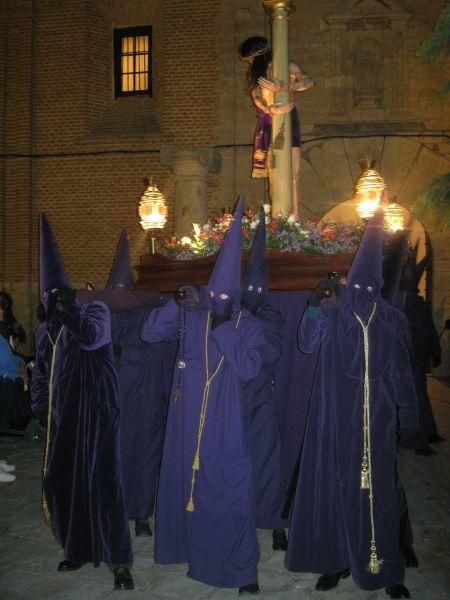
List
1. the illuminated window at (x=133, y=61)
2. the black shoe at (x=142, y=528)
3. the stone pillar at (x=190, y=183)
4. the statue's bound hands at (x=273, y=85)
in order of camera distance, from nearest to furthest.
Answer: the black shoe at (x=142, y=528)
the statue's bound hands at (x=273, y=85)
the stone pillar at (x=190, y=183)
the illuminated window at (x=133, y=61)

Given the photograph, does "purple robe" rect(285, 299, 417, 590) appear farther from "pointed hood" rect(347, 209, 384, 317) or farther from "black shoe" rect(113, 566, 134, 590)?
"black shoe" rect(113, 566, 134, 590)

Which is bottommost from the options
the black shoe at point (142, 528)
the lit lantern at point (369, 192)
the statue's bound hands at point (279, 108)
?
the black shoe at point (142, 528)

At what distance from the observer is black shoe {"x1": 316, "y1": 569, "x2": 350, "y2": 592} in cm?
389

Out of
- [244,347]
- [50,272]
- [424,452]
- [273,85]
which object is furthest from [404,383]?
[424,452]

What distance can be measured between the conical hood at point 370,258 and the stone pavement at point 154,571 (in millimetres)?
2017

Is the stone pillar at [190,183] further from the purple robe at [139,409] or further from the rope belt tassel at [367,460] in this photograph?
the rope belt tassel at [367,460]

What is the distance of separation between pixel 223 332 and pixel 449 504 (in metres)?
3.18

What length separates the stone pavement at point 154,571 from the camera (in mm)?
3857

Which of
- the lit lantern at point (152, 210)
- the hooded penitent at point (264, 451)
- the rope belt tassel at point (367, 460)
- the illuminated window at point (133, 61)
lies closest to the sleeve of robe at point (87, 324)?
the hooded penitent at point (264, 451)

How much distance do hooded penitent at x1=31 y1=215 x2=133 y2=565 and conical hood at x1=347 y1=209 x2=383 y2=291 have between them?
1.72 meters

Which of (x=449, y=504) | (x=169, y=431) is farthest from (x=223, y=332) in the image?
(x=449, y=504)

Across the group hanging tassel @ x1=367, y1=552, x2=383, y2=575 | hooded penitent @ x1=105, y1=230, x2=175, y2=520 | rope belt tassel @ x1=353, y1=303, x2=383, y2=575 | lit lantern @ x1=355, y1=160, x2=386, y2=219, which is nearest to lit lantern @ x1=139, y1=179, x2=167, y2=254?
lit lantern @ x1=355, y1=160, x2=386, y2=219

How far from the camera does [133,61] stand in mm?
13547

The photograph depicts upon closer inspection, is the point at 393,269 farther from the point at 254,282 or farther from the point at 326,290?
the point at 254,282
